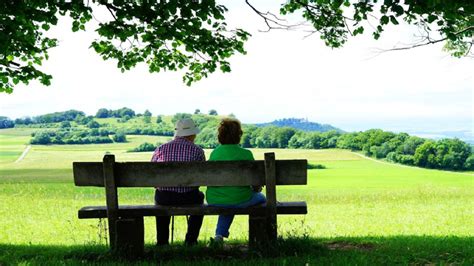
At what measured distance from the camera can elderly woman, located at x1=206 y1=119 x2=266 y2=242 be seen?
300 inches

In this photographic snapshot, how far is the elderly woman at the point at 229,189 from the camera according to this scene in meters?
7.62

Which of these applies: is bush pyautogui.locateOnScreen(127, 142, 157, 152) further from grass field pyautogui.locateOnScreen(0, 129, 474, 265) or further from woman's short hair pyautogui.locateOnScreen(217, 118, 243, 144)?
woman's short hair pyautogui.locateOnScreen(217, 118, 243, 144)

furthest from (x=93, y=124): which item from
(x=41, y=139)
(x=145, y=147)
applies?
(x=145, y=147)

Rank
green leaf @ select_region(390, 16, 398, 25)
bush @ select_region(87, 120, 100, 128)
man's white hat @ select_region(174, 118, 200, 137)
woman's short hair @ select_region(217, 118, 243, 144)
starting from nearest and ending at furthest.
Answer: woman's short hair @ select_region(217, 118, 243, 144)
man's white hat @ select_region(174, 118, 200, 137)
green leaf @ select_region(390, 16, 398, 25)
bush @ select_region(87, 120, 100, 128)

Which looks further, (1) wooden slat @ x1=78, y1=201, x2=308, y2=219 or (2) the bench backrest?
(1) wooden slat @ x1=78, y1=201, x2=308, y2=219

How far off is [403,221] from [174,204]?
31.7ft

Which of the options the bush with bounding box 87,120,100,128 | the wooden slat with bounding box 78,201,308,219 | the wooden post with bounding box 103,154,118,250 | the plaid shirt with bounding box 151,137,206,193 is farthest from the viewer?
the bush with bounding box 87,120,100,128

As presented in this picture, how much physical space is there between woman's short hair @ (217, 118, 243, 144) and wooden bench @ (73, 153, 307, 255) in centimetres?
86

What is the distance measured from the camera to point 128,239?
7176 mm

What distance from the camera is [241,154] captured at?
25.7 feet

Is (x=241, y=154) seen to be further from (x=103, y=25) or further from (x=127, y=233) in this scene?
(x=103, y=25)

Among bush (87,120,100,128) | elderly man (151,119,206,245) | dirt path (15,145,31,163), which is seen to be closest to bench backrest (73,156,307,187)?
elderly man (151,119,206,245)

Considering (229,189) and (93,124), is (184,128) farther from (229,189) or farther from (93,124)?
(93,124)

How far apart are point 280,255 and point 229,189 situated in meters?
1.13
